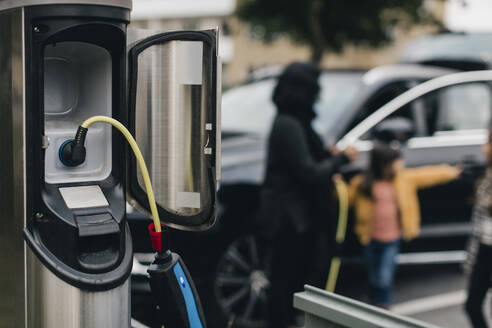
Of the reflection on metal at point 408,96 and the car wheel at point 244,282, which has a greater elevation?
the reflection on metal at point 408,96

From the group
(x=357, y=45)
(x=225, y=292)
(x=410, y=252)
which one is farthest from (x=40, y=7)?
(x=357, y=45)

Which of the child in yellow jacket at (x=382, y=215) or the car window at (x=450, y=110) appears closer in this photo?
the child in yellow jacket at (x=382, y=215)

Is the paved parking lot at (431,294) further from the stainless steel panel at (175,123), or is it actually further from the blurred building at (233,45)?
the blurred building at (233,45)

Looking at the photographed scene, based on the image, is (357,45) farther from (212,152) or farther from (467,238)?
(212,152)

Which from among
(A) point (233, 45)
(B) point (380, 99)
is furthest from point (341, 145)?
(A) point (233, 45)

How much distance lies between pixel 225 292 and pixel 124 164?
102 inches

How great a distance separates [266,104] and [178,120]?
3482 mm

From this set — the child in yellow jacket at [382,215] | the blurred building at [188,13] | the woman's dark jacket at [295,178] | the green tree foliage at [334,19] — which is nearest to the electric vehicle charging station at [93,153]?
the woman's dark jacket at [295,178]

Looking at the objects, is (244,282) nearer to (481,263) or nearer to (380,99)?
(481,263)

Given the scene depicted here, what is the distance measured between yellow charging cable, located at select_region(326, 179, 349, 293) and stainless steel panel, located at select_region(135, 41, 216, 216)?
2445mm

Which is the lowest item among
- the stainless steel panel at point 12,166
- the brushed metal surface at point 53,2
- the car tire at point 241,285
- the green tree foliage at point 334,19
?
the car tire at point 241,285

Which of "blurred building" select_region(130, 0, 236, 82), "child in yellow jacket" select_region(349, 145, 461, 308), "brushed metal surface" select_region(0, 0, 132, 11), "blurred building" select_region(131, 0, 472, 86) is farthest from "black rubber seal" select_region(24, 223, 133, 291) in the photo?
"blurred building" select_region(130, 0, 236, 82)

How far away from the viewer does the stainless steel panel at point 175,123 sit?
8.41 ft

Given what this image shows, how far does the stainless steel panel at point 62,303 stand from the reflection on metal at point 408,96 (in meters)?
3.20
